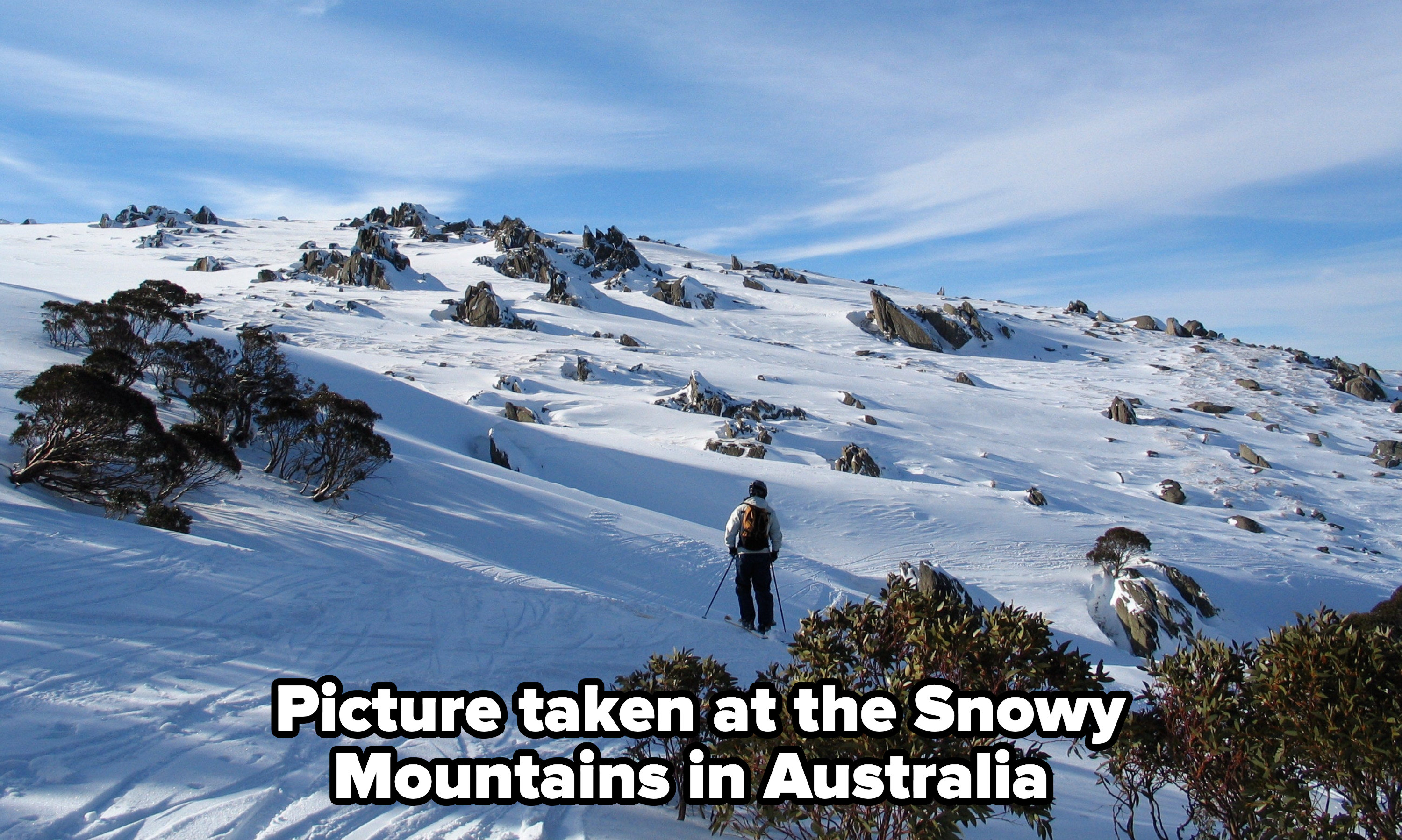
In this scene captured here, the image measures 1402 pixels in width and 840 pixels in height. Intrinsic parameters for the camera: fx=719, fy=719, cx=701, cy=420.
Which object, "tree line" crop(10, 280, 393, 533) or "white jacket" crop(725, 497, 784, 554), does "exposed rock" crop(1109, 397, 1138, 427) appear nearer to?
"white jacket" crop(725, 497, 784, 554)

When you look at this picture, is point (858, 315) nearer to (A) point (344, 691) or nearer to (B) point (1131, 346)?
(B) point (1131, 346)

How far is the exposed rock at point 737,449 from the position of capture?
80.9 ft

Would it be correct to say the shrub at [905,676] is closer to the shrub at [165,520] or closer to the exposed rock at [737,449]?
the shrub at [165,520]

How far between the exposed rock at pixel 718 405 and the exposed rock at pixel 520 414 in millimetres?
5889

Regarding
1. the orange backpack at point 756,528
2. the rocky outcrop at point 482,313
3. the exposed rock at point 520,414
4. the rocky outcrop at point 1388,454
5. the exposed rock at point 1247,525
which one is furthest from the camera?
the rocky outcrop at point 482,313

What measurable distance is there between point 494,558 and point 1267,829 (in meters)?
9.42

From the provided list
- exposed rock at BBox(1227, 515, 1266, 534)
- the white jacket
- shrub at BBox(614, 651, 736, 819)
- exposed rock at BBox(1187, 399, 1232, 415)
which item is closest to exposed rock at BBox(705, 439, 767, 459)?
exposed rock at BBox(1227, 515, 1266, 534)

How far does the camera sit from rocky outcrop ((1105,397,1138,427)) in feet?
121

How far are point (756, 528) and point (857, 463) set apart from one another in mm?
18120

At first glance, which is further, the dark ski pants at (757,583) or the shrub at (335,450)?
the shrub at (335,450)

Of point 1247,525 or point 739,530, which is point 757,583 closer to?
point 739,530

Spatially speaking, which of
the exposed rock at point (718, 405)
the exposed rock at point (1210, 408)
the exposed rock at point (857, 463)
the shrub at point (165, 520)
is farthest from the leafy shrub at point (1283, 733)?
the exposed rock at point (1210, 408)

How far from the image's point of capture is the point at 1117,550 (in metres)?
17.2

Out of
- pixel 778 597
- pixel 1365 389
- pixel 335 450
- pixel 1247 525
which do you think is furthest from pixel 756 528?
pixel 1365 389
